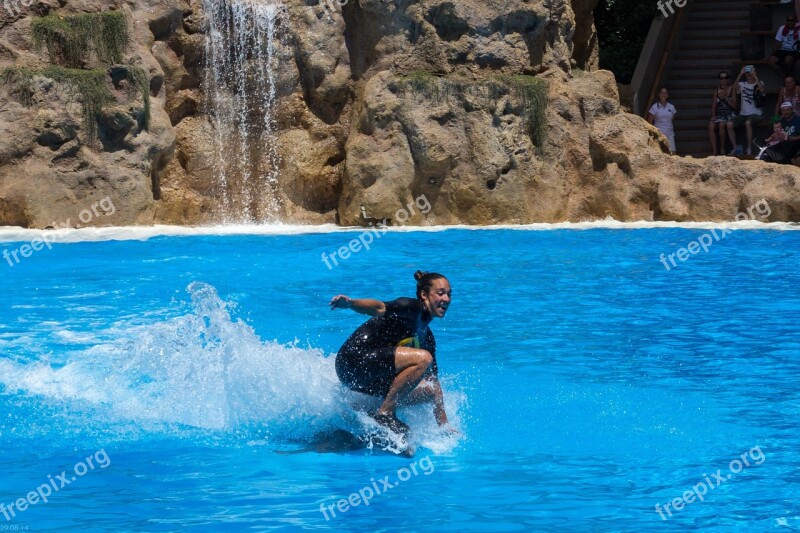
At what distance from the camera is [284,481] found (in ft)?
17.6

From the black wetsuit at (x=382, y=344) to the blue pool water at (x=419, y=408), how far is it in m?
0.21

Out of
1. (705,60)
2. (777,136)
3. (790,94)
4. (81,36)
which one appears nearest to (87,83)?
(81,36)

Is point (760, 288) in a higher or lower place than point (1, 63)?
lower

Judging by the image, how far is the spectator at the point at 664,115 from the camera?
59.8 feet

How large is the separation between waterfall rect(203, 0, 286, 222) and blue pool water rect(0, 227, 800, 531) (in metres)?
4.85

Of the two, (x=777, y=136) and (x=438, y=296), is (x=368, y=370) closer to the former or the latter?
(x=438, y=296)

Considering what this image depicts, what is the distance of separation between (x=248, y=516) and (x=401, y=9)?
40.3ft

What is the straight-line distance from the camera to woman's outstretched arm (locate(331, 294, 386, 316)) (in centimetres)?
548

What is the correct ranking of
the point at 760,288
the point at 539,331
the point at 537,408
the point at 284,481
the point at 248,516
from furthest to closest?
the point at 760,288 < the point at 539,331 < the point at 537,408 < the point at 284,481 < the point at 248,516

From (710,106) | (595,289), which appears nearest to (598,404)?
(595,289)

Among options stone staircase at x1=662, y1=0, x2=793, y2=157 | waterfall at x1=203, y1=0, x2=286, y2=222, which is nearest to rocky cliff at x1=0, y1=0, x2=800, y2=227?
waterfall at x1=203, y1=0, x2=286, y2=222

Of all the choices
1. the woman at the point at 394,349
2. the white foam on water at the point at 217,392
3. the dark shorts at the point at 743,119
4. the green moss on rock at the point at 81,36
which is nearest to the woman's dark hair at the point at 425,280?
the woman at the point at 394,349

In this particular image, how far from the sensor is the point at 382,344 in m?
5.71

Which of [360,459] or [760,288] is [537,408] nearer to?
[360,459]
